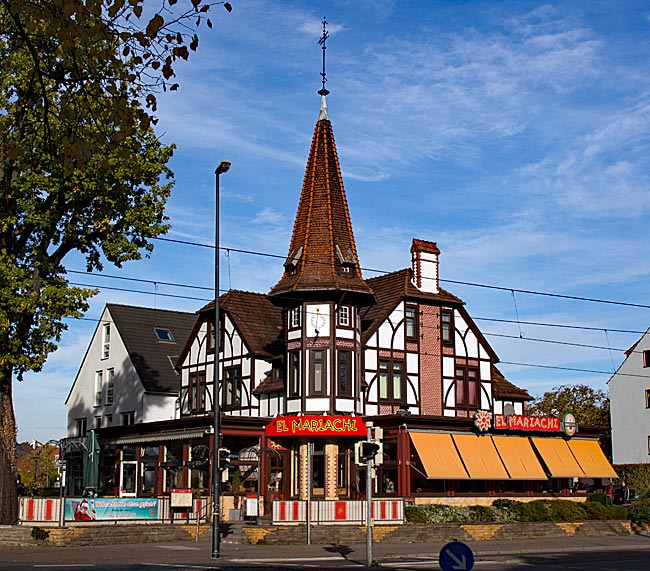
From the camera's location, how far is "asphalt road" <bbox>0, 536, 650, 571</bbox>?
2184 cm

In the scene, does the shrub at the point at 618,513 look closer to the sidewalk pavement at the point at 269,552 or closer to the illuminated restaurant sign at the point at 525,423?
the illuminated restaurant sign at the point at 525,423

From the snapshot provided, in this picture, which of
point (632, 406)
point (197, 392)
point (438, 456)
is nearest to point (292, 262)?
point (197, 392)

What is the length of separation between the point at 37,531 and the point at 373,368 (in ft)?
61.0

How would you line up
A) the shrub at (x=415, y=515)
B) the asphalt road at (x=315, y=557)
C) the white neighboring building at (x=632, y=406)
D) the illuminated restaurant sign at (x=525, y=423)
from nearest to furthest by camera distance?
1. the asphalt road at (x=315, y=557)
2. the shrub at (x=415, y=515)
3. the illuminated restaurant sign at (x=525, y=423)
4. the white neighboring building at (x=632, y=406)

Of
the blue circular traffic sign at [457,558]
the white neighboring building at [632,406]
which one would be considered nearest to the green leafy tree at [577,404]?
the white neighboring building at [632,406]

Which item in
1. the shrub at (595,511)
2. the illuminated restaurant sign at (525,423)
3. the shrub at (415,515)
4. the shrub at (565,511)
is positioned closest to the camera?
the shrub at (415,515)

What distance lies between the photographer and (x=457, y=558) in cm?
968

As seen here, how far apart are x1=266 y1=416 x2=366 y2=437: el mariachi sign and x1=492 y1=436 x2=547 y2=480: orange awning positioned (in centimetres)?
717

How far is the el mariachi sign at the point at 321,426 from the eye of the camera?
123 ft

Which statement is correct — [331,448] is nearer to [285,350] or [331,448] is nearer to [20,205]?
[285,350]

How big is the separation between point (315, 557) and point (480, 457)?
1600 centimetres

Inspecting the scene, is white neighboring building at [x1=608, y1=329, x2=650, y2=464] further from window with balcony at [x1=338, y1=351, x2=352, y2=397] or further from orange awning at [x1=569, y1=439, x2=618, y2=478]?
window with balcony at [x1=338, y1=351, x2=352, y2=397]

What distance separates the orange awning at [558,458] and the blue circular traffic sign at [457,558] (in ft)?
113

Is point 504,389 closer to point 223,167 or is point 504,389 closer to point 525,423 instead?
point 525,423
